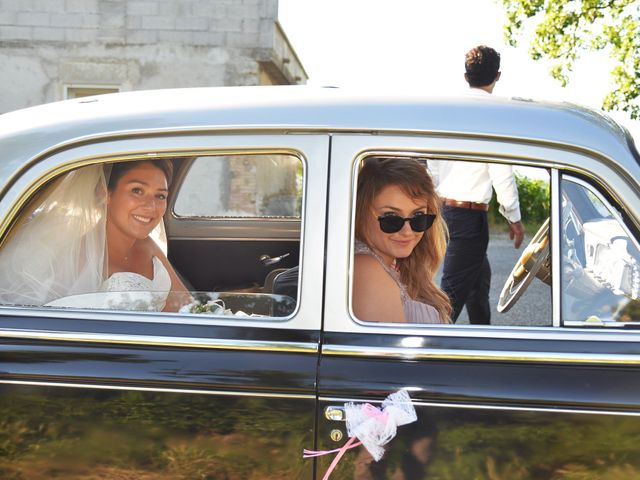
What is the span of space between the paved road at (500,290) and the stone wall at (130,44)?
186 inches

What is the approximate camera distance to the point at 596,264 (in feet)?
7.11

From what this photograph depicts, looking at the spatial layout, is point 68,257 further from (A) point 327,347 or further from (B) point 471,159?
(B) point 471,159

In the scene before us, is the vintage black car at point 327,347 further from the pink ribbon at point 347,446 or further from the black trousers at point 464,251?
the black trousers at point 464,251

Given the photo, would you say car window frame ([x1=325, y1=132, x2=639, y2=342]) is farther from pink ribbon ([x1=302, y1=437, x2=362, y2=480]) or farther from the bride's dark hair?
the bride's dark hair

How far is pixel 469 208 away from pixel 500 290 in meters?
3.82

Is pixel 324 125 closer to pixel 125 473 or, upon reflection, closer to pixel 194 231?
pixel 125 473

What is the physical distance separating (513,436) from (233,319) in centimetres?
79

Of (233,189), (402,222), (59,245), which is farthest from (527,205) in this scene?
(59,245)

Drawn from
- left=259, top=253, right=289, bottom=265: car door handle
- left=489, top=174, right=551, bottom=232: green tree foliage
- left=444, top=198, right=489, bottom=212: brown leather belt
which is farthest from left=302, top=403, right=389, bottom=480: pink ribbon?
left=489, top=174, right=551, bottom=232: green tree foliage

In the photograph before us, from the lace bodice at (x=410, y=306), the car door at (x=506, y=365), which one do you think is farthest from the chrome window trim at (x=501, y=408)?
the lace bodice at (x=410, y=306)

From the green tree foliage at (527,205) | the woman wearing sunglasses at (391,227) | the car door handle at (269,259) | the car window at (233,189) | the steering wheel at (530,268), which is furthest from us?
the green tree foliage at (527,205)

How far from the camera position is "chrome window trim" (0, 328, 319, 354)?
6.42 feet

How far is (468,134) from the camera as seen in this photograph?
1984 mm

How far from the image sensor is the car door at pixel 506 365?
6.08 feet
